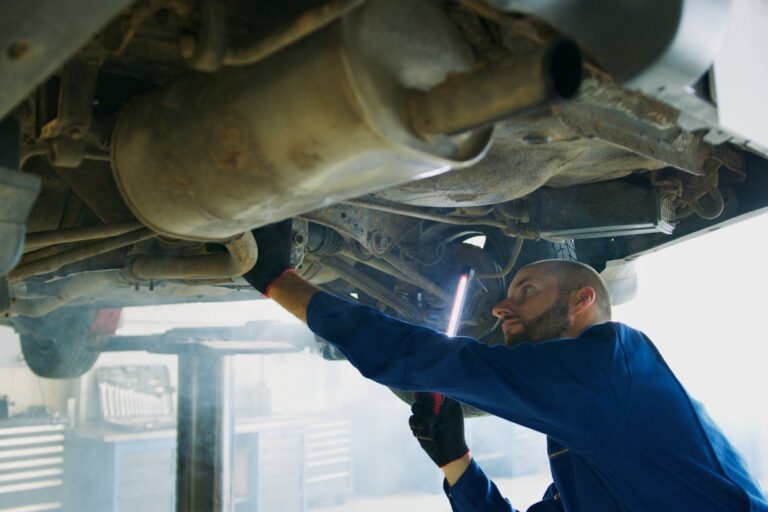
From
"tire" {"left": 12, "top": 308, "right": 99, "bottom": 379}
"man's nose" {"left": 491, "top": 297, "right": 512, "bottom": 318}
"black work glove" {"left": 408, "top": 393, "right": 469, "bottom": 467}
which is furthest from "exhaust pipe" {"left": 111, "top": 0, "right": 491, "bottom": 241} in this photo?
"tire" {"left": 12, "top": 308, "right": 99, "bottom": 379}

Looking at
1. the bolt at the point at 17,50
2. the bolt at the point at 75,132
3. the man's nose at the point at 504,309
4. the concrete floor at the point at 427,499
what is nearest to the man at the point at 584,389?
the man's nose at the point at 504,309

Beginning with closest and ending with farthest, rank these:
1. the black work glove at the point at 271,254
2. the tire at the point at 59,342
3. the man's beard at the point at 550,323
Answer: the black work glove at the point at 271,254, the man's beard at the point at 550,323, the tire at the point at 59,342

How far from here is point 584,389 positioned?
51.1 inches

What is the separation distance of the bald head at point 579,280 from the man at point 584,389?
0.22 meters

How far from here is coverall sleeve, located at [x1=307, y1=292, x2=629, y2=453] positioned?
1.29m

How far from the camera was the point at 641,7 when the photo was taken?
2.58 feet

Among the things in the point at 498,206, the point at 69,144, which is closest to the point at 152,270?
the point at 69,144

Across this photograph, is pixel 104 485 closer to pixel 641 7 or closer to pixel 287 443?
pixel 287 443

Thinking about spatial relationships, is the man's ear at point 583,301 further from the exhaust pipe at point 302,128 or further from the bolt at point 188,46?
the bolt at point 188,46

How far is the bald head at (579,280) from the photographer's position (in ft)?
5.46

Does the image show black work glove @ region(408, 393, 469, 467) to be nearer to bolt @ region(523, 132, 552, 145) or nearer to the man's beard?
the man's beard

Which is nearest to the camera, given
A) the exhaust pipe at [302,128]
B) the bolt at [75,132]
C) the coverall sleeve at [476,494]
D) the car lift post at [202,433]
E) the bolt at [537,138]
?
the exhaust pipe at [302,128]

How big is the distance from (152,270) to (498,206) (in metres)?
0.80

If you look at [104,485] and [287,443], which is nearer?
[104,485]
